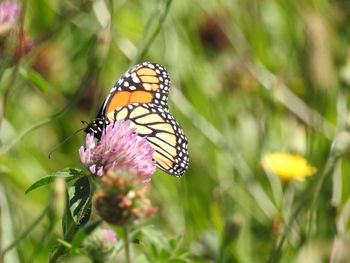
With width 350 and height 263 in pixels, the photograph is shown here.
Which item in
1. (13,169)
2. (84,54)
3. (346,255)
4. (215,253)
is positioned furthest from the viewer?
(84,54)

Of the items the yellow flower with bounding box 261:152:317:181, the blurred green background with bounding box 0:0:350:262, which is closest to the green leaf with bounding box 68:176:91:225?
the blurred green background with bounding box 0:0:350:262

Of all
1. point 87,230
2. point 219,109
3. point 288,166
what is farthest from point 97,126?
point 219,109

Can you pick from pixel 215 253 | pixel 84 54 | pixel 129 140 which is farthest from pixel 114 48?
pixel 129 140

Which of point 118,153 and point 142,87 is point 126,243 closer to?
point 118,153

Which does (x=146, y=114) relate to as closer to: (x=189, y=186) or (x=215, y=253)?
(x=215, y=253)

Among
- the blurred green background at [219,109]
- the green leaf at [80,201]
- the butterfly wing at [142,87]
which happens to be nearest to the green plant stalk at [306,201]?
the blurred green background at [219,109]

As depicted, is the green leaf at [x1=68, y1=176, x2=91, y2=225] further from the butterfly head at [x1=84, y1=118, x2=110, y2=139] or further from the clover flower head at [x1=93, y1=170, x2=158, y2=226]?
the butterfly head at [x1=84, y1=118, x2=110, y2=139]

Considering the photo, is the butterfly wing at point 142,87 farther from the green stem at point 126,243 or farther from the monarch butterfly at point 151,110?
the green stem at point 126,243
